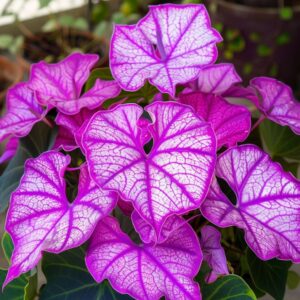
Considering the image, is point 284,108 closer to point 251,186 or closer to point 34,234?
point 251,186

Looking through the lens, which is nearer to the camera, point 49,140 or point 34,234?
point 34,234

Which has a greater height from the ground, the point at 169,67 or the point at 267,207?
the point at 169,67

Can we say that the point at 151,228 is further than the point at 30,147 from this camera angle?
No

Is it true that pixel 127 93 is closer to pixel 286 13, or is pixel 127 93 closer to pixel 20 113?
pixel 20 113

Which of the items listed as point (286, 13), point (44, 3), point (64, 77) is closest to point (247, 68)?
point (286, 13)

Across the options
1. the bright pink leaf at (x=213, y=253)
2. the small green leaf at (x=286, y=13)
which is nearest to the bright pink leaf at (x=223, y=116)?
the bright pink leaf at (x=213, y=253)

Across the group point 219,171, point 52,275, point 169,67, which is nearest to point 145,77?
point 169,67
